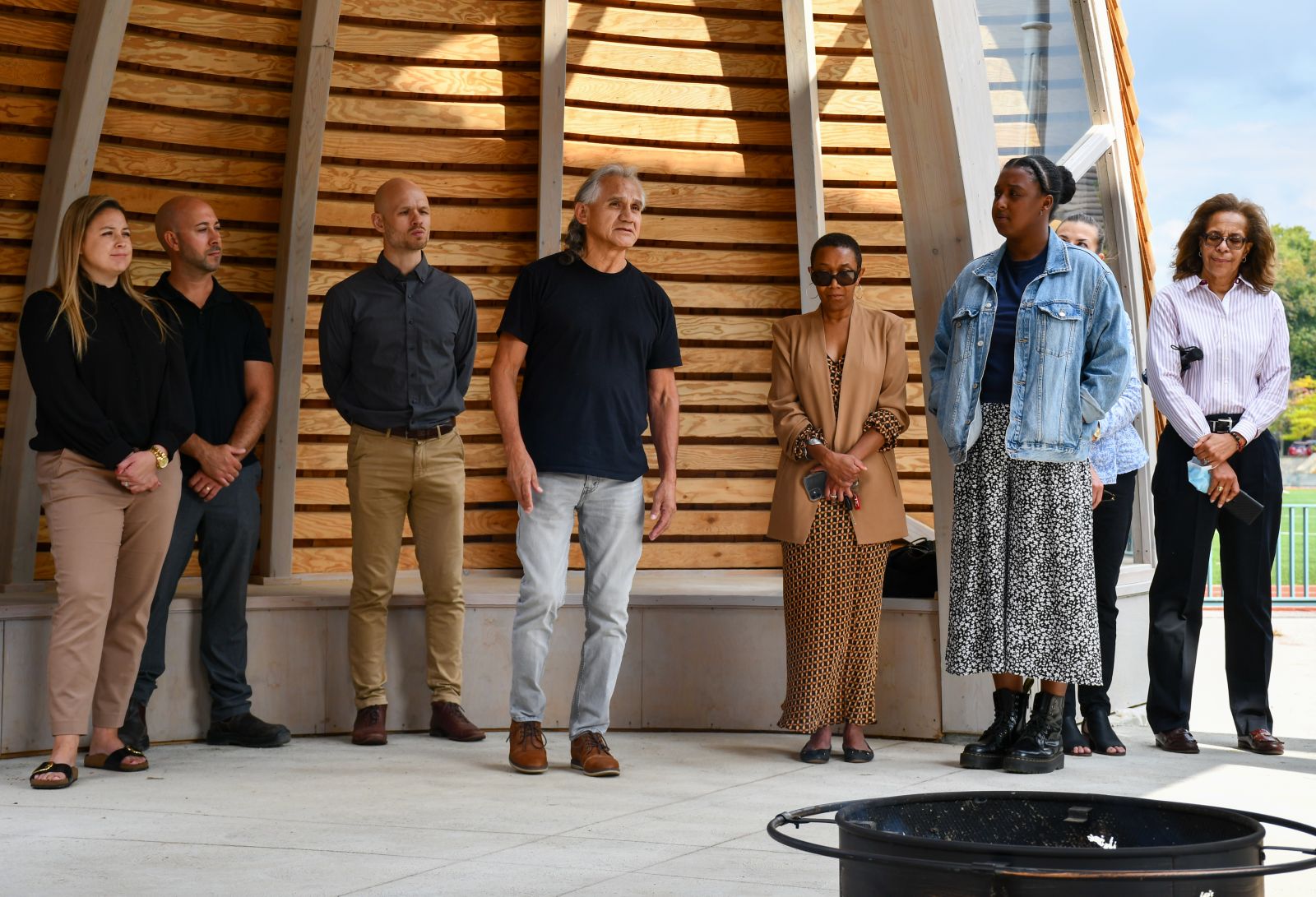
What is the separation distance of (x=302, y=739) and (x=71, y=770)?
1.05 m

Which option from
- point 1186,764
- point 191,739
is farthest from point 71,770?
point 1186,764

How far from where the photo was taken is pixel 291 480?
20.4 feet

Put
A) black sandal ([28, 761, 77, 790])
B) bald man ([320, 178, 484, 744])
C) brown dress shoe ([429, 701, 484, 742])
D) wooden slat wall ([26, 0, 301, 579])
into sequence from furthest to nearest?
1. wooden slat wall ([26, 0, 301, 579])
2. brown dress shoe ([429, 701, 484, 742])
3. bald man ([320, 178, 484, 744])
4. black sandal ([28, 761, 77, 790])

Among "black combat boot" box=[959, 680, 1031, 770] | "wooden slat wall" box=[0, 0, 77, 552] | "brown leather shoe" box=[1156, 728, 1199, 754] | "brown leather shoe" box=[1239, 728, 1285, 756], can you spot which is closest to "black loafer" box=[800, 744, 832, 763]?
"black combat boot" box=[959, 680, 1031, 770]

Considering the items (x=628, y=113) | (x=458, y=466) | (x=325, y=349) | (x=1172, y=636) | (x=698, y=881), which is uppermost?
(x=628, y=113)

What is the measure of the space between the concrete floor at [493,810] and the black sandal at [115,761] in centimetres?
7

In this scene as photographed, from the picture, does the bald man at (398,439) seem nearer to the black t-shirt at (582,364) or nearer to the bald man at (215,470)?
the bald man at (215,470)

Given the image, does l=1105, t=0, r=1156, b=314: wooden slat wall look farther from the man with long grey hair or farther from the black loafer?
the man with long grey hair

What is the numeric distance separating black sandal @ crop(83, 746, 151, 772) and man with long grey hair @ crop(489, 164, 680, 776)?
116 cm

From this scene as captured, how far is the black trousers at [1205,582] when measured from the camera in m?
4.79

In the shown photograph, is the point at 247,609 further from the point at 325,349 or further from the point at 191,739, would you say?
the point at 325,349

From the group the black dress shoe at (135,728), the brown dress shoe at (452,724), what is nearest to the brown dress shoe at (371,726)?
the brown dress shoe at (452,724)

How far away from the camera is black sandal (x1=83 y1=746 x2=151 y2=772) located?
4402 millimetres

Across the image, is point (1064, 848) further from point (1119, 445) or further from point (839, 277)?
point (1119, 445)
